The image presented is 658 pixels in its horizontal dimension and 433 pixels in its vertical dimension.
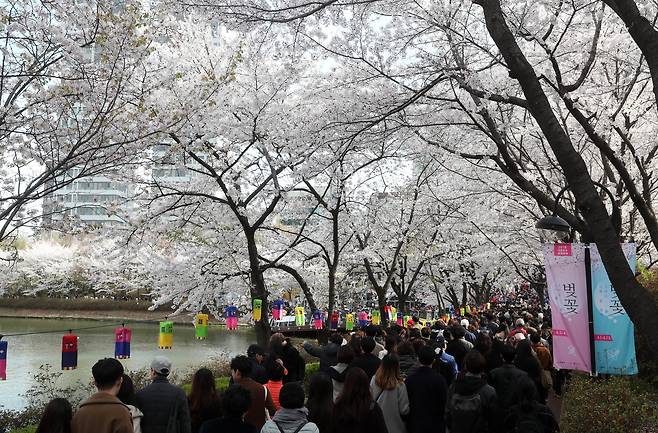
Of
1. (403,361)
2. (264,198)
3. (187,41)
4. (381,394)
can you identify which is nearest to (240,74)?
(187,41)

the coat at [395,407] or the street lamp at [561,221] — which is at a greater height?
the street lamp at [561,221]

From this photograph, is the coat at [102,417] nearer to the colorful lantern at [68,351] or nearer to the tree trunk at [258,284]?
the colorful lantern at [68,351]

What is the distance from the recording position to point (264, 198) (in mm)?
15219

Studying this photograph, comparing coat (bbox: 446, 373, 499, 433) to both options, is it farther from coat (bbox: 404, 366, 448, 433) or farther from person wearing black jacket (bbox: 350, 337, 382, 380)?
person wearing black jacket (bbox: 350, 337, 382, 380)

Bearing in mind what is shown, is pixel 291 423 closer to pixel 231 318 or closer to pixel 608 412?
pixel 608 412

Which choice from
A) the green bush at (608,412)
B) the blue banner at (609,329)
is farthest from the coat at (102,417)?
the blue banner at (609,329)

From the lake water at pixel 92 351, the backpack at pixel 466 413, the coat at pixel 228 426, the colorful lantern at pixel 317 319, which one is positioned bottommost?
the lake water at pixel 92 351

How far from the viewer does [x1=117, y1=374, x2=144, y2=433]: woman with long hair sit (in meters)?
4.18

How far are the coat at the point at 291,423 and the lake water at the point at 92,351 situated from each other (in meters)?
10.3

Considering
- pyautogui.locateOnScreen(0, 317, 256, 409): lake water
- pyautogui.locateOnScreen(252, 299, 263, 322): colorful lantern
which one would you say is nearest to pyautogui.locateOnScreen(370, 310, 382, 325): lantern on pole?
pyautogui.locateOnScreen(0, 317, 256, 409): lake water

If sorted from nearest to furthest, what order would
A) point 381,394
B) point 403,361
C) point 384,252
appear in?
point 381,394
point 403,361
point 384,252

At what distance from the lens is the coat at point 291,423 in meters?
3.68

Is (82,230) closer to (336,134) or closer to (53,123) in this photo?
(53,123)

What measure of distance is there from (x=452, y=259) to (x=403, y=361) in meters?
16.5
